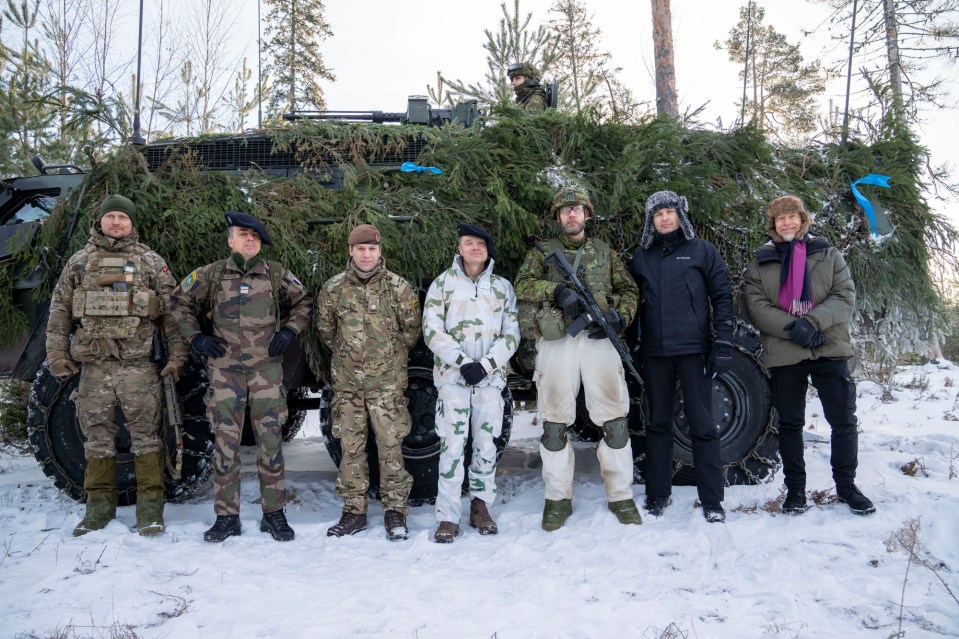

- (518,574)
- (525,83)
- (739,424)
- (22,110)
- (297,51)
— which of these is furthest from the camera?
(297,51)

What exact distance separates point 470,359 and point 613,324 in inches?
34.7

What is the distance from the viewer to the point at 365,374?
3.76 meters

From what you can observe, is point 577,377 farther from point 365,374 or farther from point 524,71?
point 524,71

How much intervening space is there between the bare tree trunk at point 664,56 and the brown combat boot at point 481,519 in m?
7.71

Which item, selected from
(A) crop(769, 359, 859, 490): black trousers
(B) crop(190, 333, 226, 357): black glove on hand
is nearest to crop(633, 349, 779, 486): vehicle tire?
(A) crop(769, 359, 859, 490): black trousers

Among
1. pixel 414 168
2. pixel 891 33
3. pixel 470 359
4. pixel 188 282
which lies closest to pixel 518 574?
pixel 470 359

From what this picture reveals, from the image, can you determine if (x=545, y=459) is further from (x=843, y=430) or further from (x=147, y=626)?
(x=147, y=626)

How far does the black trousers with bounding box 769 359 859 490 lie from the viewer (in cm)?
365

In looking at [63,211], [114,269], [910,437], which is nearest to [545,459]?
[114,269]

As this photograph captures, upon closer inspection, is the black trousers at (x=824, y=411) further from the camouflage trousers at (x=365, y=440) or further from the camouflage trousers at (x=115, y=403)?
the camouflage trousers at (x=115, y=403)

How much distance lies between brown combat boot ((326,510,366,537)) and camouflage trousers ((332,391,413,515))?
0.11 feet

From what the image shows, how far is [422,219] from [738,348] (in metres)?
2.22

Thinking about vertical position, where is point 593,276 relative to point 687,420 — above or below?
above

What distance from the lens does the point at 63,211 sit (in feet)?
13.1
